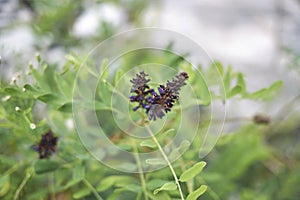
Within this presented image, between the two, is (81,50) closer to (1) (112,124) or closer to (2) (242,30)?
(1) (112,124)

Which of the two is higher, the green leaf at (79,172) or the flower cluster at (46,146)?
the flower cluster at (46,146)

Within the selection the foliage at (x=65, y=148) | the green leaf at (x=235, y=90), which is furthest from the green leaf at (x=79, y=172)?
the green leaf at (x=235, y=90)

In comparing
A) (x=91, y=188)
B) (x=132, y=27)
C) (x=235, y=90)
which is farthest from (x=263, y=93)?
(x=132, y=27)

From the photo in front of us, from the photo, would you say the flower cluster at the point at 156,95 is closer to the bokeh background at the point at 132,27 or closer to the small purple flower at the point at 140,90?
the small purple flower at the point at 140,90

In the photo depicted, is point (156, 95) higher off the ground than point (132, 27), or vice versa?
point (132, 27)

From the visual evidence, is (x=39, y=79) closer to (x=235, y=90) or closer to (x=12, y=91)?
(x=12, y=91)

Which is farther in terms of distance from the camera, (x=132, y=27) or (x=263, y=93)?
(x=132, y=27)

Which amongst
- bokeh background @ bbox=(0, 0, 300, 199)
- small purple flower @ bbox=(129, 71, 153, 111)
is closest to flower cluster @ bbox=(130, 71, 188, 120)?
small purple flower @ bbox=(129, 71, 153, 111)
